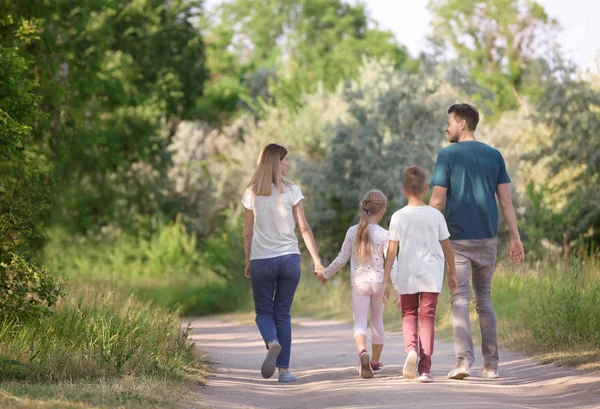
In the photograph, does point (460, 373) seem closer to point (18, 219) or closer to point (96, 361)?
point (96, 361)

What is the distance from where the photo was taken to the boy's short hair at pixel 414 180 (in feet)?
29.0

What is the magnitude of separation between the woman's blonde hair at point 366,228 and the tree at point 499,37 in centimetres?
4355

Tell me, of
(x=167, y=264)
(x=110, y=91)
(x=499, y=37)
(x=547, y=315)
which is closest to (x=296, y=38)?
(x=499, y=37)

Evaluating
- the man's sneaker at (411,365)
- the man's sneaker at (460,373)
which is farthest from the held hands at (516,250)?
the man's sneaker at (411,365)

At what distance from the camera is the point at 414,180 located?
29.0ft

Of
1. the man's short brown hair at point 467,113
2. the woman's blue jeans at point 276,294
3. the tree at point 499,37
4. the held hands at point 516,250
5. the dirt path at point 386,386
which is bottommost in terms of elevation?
the dirt path at point 386,386

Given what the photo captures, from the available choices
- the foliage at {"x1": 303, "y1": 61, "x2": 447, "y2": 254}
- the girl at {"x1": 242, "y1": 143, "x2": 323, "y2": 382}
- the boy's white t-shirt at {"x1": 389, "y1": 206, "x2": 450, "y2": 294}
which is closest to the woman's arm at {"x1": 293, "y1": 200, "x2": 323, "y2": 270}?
the girl at {"x1": 242, "y1": 143, "x2": 323, "y2": 382}

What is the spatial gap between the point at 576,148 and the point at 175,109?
57.7 feet

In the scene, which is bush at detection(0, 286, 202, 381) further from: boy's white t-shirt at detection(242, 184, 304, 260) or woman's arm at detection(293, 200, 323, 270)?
woman's arm at detection(293, 200, 323, 270)

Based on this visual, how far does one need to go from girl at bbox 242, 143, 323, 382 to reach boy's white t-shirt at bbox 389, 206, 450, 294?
87 cm

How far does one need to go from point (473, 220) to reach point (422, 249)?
1.77ft

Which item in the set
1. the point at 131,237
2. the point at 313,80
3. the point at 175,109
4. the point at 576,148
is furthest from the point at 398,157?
the point at 313,80

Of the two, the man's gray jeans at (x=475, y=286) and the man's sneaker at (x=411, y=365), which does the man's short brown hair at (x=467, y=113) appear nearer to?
the man's gray jeans at (x=475, y=286)

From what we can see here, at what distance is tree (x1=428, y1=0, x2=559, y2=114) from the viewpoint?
54.4 metres
